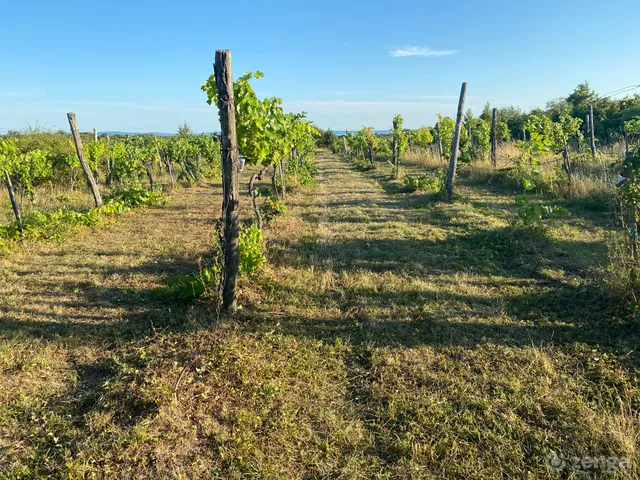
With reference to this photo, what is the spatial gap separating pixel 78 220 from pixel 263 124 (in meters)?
5.53

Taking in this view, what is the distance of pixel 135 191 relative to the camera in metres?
11.0

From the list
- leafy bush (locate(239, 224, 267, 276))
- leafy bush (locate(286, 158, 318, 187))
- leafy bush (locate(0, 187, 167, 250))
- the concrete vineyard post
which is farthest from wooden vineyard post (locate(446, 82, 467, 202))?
leafy bush (locate(0, 187, 167, 250))

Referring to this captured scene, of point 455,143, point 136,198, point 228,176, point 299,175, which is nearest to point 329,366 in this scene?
point 228,176

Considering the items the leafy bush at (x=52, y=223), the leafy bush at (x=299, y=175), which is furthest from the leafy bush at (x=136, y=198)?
the leafy bush at (x=299, y=175)

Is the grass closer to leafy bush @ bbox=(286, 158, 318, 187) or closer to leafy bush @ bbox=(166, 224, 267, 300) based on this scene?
leafy bush @ bbox=(166, 224, 267, 300)

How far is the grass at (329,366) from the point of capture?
2.47 metres

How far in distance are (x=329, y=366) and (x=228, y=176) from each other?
218 cm

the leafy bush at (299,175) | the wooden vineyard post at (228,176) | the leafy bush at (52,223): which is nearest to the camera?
the wooden vineyard post at (228,176)

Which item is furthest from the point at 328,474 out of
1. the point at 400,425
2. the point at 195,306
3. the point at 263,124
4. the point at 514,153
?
the point at 514,153

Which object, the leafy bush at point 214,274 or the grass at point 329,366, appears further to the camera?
the leafy bush at point 214,274

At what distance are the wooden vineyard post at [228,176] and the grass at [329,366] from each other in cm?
39

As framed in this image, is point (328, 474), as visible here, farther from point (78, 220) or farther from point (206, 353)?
point (78, 220)

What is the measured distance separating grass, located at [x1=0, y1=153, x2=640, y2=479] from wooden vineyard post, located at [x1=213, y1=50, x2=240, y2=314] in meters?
0.39

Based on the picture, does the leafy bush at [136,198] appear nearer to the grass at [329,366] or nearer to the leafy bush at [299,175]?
the grass at [329,366]
